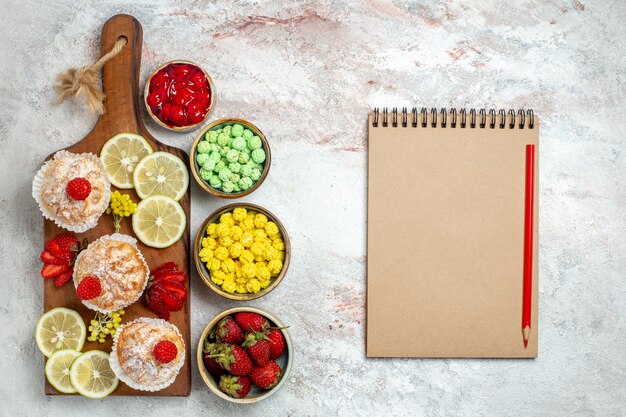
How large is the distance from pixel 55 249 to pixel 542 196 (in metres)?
2.02

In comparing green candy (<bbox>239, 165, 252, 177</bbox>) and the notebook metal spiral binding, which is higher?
the notebook metal spiral binding

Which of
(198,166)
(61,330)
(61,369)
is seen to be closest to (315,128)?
(198,166)

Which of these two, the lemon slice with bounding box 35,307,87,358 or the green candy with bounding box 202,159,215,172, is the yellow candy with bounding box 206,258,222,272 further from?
the lemon slice with bounding box 35,307,87,358

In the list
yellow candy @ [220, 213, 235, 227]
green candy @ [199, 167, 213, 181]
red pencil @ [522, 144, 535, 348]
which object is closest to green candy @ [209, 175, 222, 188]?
green candy @ [199, 167, 213, 181]

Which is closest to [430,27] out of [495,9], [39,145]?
[495,9]

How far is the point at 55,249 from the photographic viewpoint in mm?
2408

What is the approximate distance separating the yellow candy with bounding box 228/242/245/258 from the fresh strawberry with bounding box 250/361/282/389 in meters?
0.45

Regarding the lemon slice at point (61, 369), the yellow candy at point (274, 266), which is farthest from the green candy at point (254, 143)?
the lemon slice at point (61, 369)

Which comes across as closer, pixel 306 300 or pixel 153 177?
pixel 153 177

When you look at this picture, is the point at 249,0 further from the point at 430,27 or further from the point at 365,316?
the point at 365,316

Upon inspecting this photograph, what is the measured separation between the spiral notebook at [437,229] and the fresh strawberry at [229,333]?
0.55 metres

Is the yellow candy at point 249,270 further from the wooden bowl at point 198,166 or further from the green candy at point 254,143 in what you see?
the green candy at point 254,143

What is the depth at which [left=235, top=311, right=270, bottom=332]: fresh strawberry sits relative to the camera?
7.85ft

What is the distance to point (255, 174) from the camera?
240cm
